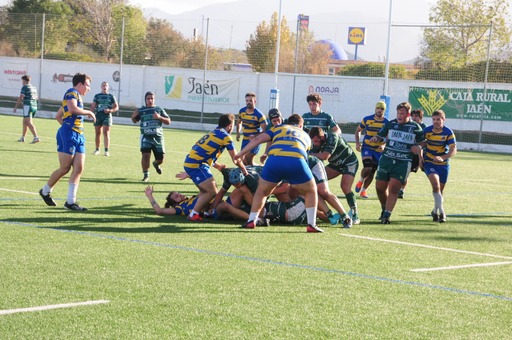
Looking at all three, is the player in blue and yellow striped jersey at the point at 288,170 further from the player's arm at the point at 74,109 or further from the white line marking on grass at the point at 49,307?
the white line marking on grass at the point at 49,307

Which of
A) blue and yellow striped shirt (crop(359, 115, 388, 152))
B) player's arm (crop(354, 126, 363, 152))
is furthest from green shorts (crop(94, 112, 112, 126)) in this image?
blue and yellow striped shirt (crop(359, 115, 388, 152))

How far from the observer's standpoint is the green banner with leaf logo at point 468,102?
35.4 m

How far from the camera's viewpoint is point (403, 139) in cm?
1311

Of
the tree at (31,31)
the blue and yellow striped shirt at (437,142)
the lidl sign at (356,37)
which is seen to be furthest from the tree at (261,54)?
the lidl sign at (356,37)

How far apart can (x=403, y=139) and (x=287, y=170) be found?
121 inches

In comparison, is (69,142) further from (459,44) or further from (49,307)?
(459,44)

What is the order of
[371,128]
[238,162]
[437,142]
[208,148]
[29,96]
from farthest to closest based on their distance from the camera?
[29,96] < [371,128] < [437,142] < [208,148] < [238,162]

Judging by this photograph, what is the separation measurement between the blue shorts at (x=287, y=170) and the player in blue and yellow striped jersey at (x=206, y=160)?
103 cm

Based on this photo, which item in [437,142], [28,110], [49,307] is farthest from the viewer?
[28,110]

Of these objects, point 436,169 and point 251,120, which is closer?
point 436,169

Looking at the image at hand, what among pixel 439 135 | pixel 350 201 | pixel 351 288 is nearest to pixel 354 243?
pixel 350 201

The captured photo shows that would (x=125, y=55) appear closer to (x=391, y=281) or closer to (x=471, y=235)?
(x=471, y=235)

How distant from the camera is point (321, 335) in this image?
600cm

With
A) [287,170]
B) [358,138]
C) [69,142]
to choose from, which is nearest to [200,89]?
[358,138]
